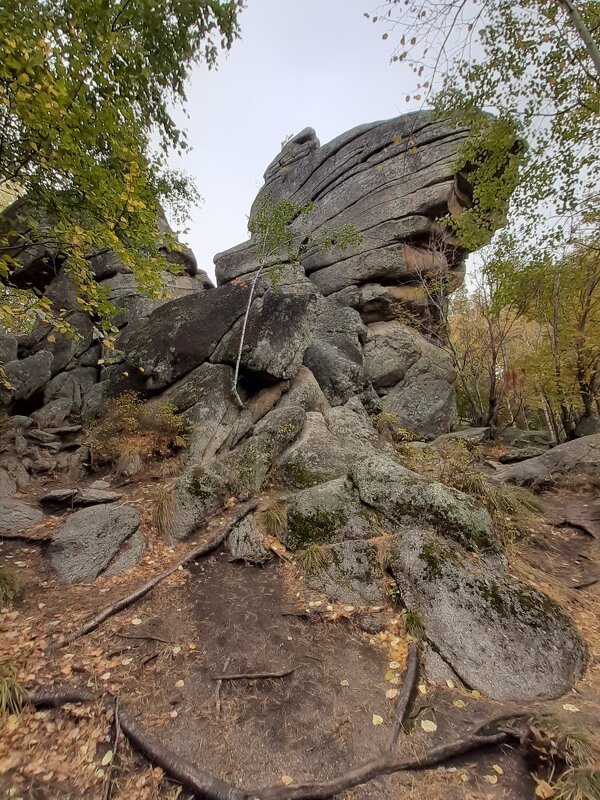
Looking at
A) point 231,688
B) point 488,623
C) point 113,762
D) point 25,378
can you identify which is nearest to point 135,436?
point 25,378

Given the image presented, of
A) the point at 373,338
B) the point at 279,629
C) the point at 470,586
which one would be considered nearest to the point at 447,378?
the point at 373,338

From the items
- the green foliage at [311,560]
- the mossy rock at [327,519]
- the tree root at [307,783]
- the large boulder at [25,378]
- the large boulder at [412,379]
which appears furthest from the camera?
the large boulder at [412,379]

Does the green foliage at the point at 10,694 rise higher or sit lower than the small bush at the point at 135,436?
lower

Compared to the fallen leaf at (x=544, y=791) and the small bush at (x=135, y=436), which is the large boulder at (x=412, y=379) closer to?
the small bush at (x=135, y=436)

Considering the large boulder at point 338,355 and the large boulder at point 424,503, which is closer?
the large boulder at point 424,503

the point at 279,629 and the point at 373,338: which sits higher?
the point at 373,338

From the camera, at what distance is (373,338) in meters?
17.8

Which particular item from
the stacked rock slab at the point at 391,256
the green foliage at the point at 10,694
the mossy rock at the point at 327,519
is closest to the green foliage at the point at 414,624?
the mossy rock at the point at 327,519

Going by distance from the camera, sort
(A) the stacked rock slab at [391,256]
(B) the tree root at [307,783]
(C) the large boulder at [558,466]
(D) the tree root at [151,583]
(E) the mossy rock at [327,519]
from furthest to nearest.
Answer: (A) the stacked rock slab at [391,256] → (C) the large boulder at [558,466] → (E) the mossy rock at [327,519] → (D) the tree root at [151,583] → (B) the tree root at [307,783]

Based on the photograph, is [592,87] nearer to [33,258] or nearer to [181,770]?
[181,770]

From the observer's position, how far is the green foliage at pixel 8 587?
186 inches

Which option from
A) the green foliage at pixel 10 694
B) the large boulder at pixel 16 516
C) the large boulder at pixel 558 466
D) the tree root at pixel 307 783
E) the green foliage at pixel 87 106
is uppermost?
the green foliage at pixel 87 106

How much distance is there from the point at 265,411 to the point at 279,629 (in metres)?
6.19

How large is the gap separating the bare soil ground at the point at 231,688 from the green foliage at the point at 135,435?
9.22ft
